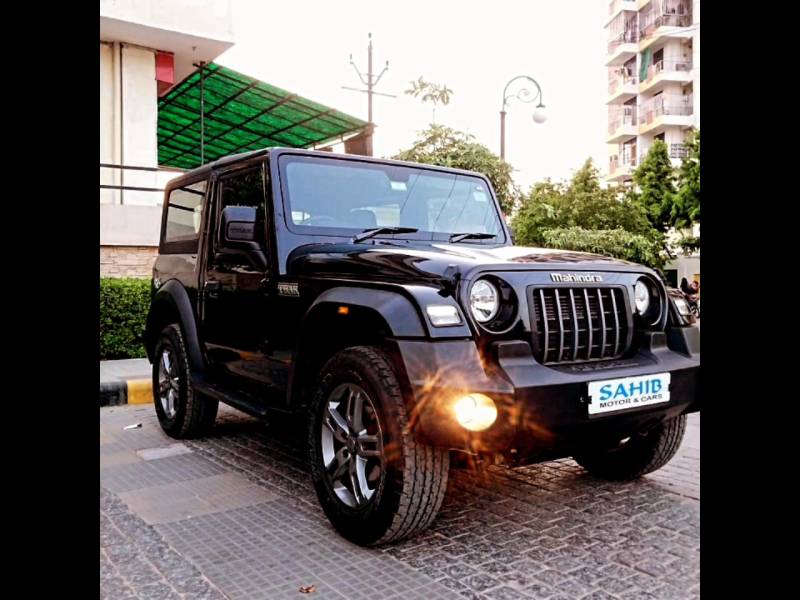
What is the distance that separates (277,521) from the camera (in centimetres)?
357

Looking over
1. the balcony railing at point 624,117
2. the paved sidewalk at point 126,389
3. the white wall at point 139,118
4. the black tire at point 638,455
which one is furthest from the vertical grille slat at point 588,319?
the balcony railing at point 624,117

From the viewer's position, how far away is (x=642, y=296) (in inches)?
141

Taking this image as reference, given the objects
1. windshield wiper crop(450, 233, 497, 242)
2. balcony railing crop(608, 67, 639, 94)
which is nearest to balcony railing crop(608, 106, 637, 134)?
balcony railing crop(608, 67, 639, 94)

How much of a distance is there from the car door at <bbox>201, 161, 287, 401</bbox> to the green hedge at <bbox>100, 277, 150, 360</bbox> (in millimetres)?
4710

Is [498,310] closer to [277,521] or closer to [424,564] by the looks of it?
[424,564]

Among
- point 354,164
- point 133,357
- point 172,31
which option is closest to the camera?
point 354,164

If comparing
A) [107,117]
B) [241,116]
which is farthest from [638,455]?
[241,116]

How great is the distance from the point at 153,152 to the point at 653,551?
13.6m

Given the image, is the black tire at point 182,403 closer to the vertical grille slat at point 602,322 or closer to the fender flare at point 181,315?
the fender flare at point 181,315

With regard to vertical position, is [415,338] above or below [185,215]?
below

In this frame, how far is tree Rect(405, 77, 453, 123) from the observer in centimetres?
2139

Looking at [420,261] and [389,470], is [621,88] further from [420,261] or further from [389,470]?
[389,470]

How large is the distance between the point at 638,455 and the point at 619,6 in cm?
5227
